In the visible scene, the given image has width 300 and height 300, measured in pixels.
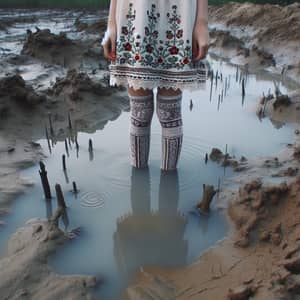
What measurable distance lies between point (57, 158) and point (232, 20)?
335 inches

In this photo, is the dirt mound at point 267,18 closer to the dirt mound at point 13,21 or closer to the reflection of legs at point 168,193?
the reflection of legs at point 168,193

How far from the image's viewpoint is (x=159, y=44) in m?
2.47

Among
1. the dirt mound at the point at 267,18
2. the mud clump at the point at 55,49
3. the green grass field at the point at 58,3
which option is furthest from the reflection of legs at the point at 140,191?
the green grass field at the point at 58,3

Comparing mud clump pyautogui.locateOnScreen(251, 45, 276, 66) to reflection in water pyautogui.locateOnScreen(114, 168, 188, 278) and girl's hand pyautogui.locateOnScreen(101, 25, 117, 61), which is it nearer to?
reflection in water pyautogui.locateOnScreen(114, 168, 188, 278)

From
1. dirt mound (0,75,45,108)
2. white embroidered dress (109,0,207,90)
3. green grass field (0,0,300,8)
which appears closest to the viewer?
white embroidered dress (109,0,207,90)

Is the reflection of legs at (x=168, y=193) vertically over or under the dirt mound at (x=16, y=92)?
under

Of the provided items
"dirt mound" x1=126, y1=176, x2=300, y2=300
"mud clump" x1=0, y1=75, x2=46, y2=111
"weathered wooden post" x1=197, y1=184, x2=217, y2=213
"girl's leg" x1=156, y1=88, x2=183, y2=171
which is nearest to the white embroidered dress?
"girl's leg" x1=156, y1=88, x2=183, y2=171

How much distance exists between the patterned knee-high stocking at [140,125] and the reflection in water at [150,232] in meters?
0.19

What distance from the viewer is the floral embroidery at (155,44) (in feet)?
7.94

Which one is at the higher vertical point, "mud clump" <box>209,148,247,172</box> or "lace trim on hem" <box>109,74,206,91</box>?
"lace trim on hem" <box>109,74,206,91</box>

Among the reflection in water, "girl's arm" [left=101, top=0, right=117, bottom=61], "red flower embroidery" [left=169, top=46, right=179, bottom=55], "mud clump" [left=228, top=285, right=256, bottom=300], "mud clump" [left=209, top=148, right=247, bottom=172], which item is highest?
"girl's arm" [left=101, top=0, right=117, bottom=61]

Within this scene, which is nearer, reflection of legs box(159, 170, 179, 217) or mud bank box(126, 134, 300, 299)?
mud bank box(126, 134, 300, 299)

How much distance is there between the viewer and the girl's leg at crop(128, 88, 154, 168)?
2682 millimetres

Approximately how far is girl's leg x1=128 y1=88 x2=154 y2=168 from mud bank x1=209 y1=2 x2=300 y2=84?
361 centimetres
